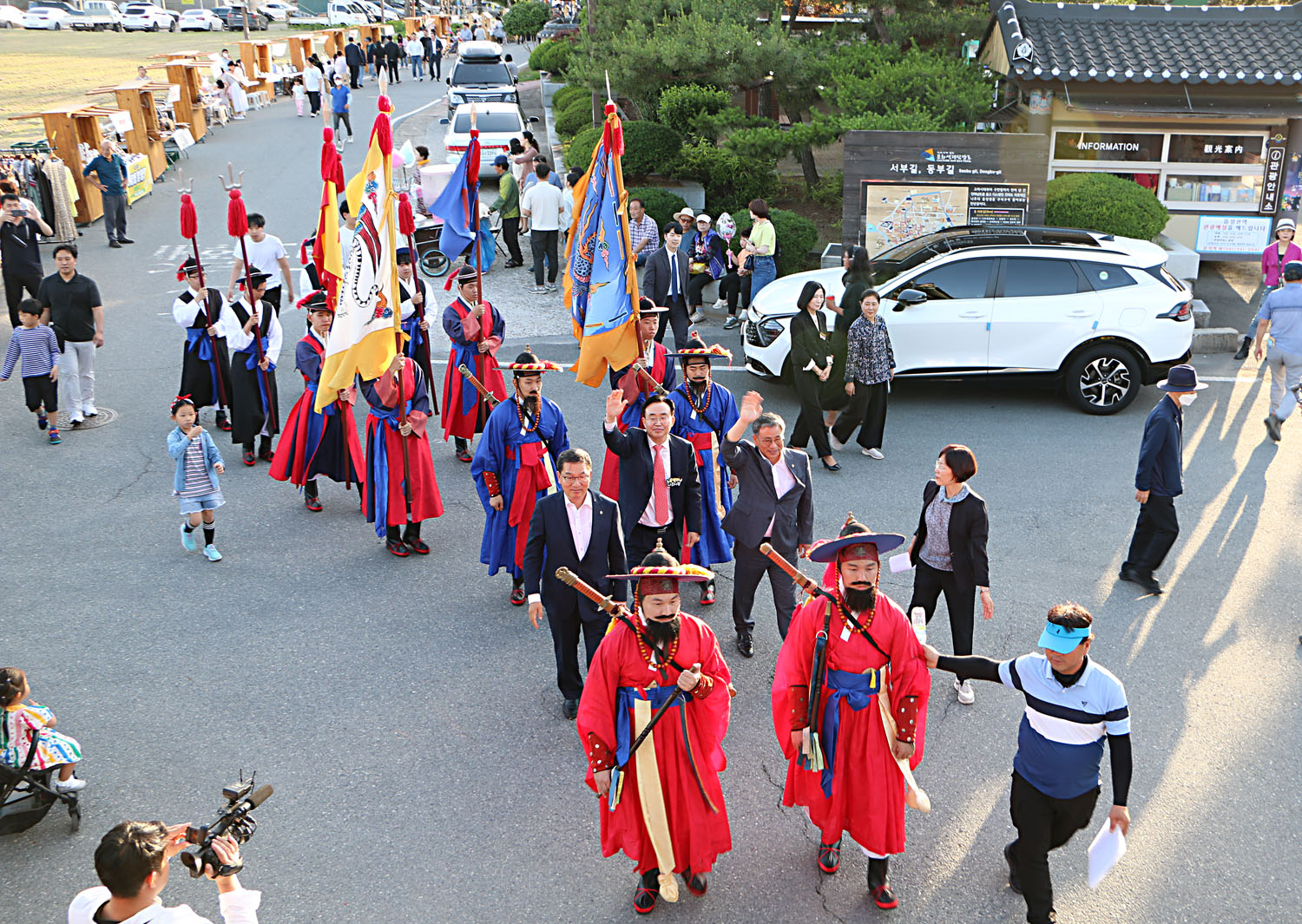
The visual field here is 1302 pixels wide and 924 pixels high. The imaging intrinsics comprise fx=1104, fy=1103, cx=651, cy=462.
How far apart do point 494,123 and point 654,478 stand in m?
16.8

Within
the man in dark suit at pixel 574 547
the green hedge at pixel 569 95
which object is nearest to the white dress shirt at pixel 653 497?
the man in dark suit at pixel 574 547

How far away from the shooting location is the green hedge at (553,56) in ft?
104

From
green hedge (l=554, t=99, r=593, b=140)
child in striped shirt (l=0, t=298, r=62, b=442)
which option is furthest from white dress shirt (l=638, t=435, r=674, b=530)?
green hedge (l=554, t=99, r=593, b=140)

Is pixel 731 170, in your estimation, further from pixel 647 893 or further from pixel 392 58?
pixel 392 58

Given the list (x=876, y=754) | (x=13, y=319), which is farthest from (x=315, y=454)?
(x=876, y=754)

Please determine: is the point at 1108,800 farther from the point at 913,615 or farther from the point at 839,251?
the point at 839,251

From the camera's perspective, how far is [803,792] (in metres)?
4.91

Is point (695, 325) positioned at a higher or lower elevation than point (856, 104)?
lower

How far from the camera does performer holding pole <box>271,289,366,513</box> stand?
8875 mm

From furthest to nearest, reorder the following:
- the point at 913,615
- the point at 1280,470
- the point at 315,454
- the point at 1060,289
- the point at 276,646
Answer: the point at 1060,289, the point at 1280,470, the point at 315,454, the point at 276,646, the point at 913,615

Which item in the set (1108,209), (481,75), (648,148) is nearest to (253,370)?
(648,148)

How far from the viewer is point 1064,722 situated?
434 cm

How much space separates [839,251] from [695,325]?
7.03ft

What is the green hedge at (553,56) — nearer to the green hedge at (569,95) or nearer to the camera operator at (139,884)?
the green hedge at (569,95)
